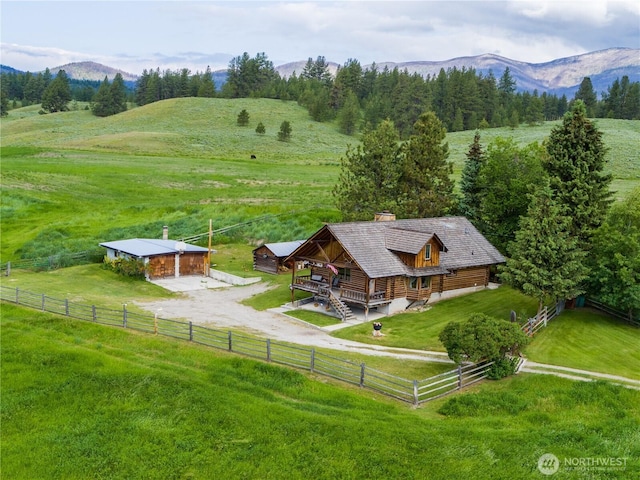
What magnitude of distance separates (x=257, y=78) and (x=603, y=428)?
16648 centimetres

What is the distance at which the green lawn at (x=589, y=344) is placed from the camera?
88.5ft

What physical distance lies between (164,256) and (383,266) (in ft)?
59.0

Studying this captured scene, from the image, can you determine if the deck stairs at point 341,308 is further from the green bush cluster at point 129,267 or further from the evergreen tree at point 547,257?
the green bush cluster at point 129,267

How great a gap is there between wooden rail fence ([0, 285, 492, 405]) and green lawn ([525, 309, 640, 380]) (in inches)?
219

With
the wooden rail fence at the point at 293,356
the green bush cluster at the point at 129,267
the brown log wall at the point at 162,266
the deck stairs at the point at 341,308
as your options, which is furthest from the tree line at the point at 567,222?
the green bush cluster at the point at 129,267

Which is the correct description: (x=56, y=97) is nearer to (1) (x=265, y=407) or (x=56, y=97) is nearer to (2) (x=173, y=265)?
(2) (x=173, y=265)

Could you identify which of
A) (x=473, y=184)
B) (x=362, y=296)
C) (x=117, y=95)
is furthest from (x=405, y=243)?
(x=117, y=95)

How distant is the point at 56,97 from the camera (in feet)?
529

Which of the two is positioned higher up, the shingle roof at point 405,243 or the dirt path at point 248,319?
the shingle roof at point 405,243

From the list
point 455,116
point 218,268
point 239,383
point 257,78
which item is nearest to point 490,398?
point 239,383

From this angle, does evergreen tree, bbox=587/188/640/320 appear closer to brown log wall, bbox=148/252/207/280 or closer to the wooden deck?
the wooden deck

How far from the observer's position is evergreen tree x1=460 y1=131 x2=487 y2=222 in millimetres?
50594

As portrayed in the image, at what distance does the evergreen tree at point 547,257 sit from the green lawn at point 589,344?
77.1 inches

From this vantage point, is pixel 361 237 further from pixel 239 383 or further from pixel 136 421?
pixel 136 421
